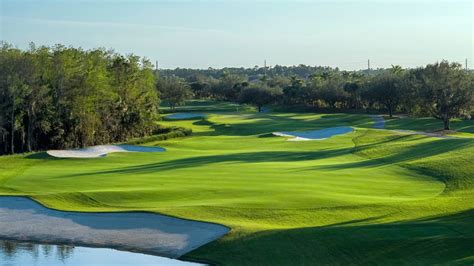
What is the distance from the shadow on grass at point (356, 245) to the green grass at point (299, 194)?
0.04 metres

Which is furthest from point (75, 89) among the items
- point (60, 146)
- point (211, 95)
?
point (211, 95)

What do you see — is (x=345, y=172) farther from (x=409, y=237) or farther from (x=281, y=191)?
(x=409, y=237)

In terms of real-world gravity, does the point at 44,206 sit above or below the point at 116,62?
below

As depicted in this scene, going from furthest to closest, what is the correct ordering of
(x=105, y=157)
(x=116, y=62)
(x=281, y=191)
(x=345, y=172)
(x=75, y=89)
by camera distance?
(x=116, y=62) → (x=75, y=89) → (x=105, y=157) → (x=345, y=172) → (x=281, y=191)

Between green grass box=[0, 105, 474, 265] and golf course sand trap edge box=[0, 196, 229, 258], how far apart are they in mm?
961

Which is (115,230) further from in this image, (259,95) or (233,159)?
(259,95)

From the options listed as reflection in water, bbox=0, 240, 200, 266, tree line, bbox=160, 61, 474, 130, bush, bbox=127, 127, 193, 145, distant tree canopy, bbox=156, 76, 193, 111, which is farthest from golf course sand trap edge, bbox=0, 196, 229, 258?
distant tree canopy, bbox=156, 76, 193, 111

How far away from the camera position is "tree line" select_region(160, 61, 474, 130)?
236ft

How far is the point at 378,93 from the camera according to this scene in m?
105

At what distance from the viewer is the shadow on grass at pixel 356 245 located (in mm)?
20359

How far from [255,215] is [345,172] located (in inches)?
581

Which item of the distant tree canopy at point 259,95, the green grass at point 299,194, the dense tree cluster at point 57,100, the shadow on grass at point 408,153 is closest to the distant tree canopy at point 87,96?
the dense tree cluster at point 57,100

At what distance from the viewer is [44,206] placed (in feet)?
102

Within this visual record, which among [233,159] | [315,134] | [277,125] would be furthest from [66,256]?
[277,125]
